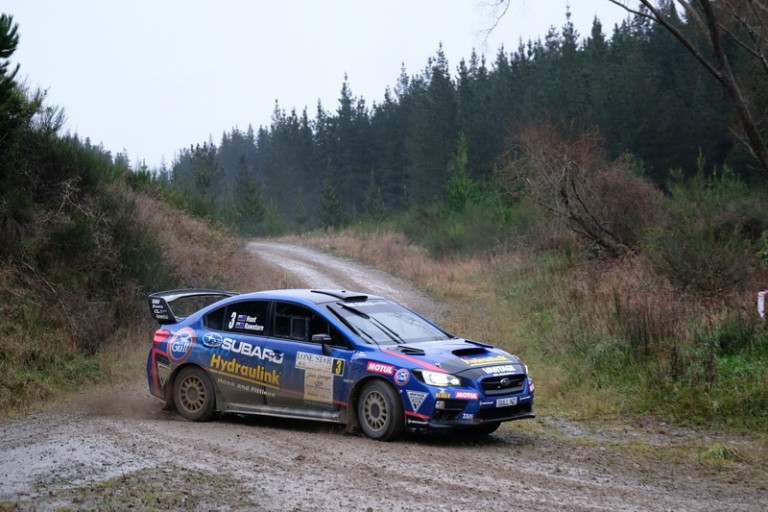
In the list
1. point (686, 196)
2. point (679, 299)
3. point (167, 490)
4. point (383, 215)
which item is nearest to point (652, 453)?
point (167, 490)

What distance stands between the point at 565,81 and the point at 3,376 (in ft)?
186

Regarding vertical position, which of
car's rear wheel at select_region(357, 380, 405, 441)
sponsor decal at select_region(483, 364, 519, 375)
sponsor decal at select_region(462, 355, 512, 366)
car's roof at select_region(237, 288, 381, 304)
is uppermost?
car's roof at select_region(237, 288, 381, 304)

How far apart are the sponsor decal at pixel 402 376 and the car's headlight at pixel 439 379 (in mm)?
144

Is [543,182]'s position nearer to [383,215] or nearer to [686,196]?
[686,196]

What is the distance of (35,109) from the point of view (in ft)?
65.0

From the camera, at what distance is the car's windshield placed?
414 inches

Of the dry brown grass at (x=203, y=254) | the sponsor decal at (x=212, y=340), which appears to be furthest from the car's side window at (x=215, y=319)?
the dry brown grass at (x=203, y=254)

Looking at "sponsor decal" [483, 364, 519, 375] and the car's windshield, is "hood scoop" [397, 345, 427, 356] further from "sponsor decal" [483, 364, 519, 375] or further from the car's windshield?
"sponsor decal" [483, 364, 519, 375]

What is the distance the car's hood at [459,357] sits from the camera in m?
9.74

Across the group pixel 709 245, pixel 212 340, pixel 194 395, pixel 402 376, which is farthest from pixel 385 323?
pixel 709 245

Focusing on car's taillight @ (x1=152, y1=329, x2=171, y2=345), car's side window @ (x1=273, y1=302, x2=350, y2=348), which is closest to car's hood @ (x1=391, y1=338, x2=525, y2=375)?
car's side window @ (x1=273, y1=302, x2=350, y2=348)

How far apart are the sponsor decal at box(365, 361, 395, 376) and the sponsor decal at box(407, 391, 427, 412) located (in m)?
0.32

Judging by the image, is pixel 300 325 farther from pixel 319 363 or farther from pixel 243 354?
pixel 243 354

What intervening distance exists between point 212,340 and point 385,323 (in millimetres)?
2274
